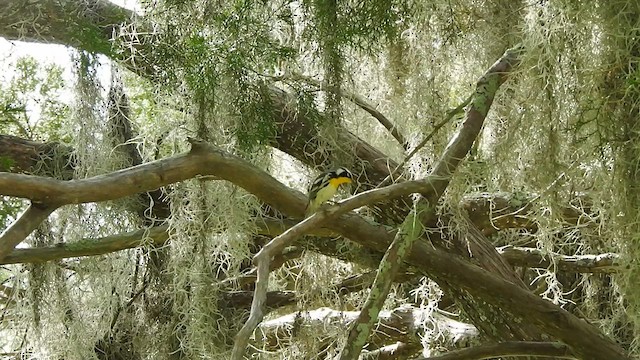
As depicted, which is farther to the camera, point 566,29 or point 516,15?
point 516,15

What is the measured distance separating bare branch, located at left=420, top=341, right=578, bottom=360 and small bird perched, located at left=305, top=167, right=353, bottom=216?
0.65m

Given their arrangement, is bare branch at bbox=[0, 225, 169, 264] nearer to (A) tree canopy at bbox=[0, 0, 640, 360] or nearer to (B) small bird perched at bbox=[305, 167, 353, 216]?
(A) tree canopy at bbox=[0, 0, 640, 360]

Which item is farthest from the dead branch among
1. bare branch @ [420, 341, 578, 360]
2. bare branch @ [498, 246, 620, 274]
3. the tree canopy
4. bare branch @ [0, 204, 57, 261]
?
bare branch @ [0, 204, 57, 261]

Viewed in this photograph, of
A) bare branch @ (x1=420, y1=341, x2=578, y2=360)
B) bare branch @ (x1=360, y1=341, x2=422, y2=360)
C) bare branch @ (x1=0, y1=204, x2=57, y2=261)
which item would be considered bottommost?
bare branch @ (x1=0, y1=204, x2=57, y2=261)

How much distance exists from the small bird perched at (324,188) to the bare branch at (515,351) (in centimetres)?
65

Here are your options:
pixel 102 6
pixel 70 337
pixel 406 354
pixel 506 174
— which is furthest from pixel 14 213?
pixel 406 354

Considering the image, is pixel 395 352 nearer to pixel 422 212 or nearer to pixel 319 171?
pixel 319 171

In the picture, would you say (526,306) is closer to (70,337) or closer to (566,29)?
(566,29)

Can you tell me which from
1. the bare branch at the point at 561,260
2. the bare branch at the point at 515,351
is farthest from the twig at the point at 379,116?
the bare branch at the point at 515,351

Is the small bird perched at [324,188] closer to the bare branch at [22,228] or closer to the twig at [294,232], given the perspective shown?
the twig at [294,232]

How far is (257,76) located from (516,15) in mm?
775

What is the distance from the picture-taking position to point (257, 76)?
2174 millimetres

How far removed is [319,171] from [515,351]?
0.86m

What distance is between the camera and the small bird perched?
2154mm
